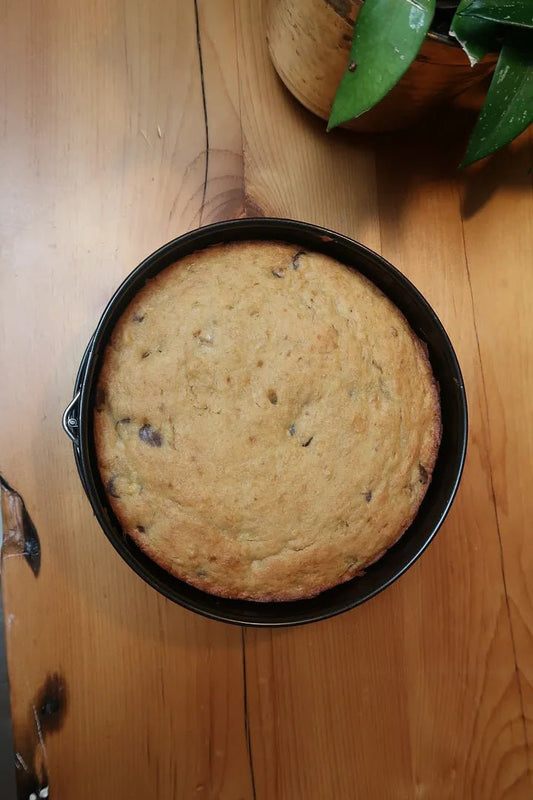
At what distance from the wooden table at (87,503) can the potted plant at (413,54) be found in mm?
145

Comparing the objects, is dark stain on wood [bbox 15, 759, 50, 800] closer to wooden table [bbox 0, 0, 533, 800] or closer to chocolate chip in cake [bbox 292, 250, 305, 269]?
wooden table [bbox 0, 0, 533, 800]

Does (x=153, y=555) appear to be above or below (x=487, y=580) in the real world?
above

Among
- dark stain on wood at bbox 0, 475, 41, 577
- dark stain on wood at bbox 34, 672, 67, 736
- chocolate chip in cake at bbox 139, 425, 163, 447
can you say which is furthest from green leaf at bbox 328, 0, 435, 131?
dark stain on wood at bbox 34, 672, 67, 736

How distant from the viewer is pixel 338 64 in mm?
865

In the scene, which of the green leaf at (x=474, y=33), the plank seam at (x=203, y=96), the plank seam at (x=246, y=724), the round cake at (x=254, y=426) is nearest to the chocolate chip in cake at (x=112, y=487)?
the round cake at (x=254, y=426)

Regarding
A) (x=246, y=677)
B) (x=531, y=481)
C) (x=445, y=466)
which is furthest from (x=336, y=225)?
(x=246, y=677)

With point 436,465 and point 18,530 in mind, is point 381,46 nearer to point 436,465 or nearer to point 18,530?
point 436,465

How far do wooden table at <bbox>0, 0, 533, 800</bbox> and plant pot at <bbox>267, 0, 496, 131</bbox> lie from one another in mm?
69

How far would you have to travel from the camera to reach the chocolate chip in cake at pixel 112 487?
2.85 ft

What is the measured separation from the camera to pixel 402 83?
2.82 ft

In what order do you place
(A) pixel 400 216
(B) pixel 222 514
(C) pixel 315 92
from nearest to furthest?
(B) pixel 222 514, (C) pixel 315 92, (A) pixel 400 216

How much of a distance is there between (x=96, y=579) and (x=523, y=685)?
0.70 meters

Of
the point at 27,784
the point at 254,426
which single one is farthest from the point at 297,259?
the point at 27,784

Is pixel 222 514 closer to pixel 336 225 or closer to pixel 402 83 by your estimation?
pixel 336 225
